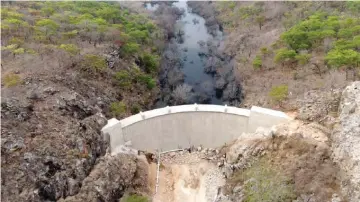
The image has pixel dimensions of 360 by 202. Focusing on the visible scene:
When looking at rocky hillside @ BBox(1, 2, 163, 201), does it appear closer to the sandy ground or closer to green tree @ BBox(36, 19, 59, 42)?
green tree @ BBox(36, 19, 59, 42)

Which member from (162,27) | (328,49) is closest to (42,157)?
(328,49)

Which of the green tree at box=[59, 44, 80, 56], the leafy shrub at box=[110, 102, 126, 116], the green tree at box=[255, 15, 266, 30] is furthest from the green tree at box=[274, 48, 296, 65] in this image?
the green tree at box=[59, 44, 80, 56]

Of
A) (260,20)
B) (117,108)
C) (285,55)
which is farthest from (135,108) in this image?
(260,20)

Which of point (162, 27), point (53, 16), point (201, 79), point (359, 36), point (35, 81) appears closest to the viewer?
point (35, 81)

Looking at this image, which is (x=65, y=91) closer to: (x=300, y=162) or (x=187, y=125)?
(x=187, y=125)

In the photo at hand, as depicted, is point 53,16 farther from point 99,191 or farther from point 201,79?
point 99,191
